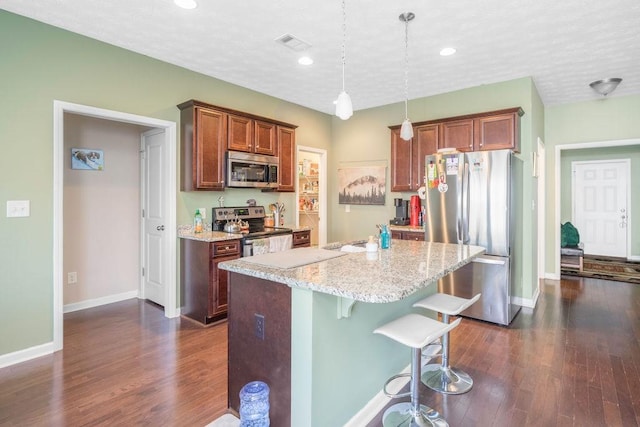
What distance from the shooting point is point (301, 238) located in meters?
4.61

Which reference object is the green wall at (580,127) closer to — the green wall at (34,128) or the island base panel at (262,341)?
the island base panel at (262,341)

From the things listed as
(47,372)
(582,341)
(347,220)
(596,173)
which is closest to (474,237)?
(582,341)

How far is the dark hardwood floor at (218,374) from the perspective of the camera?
6.84 ft

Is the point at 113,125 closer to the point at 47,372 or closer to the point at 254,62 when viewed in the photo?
the point at 254,62

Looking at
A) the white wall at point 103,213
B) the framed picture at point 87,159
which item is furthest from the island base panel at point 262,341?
the framed picture at point 87,159

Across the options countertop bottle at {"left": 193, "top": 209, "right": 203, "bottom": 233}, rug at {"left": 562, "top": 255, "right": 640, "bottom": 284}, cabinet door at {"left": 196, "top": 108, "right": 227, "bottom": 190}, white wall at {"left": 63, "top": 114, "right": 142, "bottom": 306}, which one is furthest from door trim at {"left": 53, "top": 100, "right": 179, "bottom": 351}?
rug at {"left": 562, "top": 255, "right": 640, "bottom": 284}

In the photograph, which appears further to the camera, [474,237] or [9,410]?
[474,237]

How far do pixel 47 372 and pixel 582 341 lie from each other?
4545 mm

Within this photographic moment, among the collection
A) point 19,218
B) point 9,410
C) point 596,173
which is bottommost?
point 9,410

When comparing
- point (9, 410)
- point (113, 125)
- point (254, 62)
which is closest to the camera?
point (9, 410)

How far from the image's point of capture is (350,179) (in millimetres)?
5855

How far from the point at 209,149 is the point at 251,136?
2.11 feet

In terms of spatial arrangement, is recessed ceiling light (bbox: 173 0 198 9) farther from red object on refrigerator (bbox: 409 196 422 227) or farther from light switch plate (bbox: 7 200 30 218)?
red object on refrigerator (bbox: 409 196 422 227)

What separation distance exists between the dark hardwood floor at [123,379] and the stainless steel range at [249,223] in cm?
95
